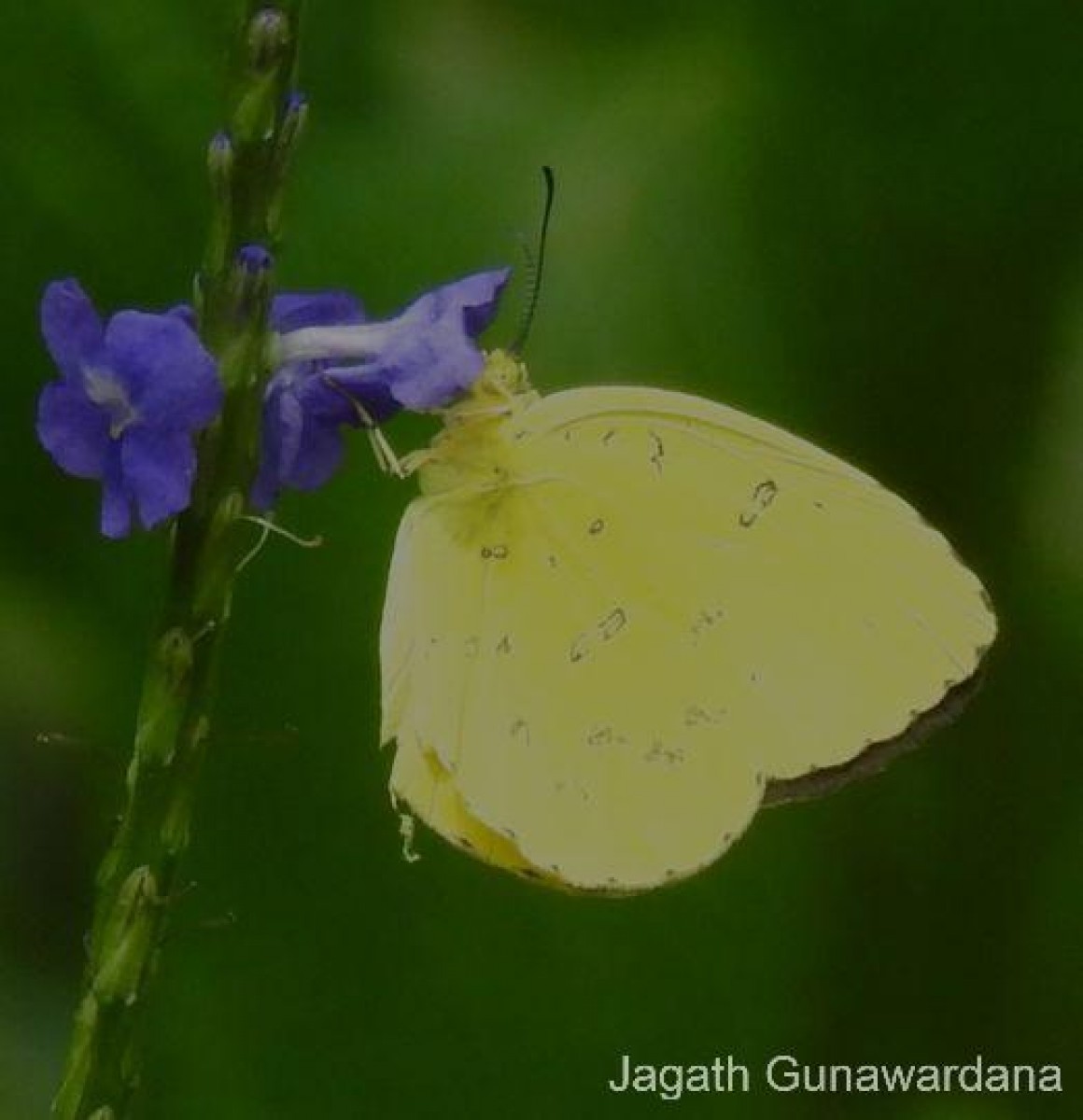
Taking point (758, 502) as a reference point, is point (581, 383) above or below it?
above

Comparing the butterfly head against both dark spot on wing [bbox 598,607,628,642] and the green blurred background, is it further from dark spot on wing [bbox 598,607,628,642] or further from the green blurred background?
the green blurred background

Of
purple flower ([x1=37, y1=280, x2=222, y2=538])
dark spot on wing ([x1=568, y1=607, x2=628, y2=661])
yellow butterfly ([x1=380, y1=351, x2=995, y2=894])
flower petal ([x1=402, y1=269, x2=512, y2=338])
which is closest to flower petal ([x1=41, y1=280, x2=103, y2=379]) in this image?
purple flower ([x1=37, y1=280, x2=222, y2=538])

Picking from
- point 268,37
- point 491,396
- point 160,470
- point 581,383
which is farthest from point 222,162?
point 581,383

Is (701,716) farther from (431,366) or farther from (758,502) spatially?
(431,366)

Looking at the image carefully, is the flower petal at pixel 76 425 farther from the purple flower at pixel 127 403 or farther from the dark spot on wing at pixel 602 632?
the dark spot on wing at pixel 602 632

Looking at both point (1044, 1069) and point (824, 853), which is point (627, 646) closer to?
point (824, 853)

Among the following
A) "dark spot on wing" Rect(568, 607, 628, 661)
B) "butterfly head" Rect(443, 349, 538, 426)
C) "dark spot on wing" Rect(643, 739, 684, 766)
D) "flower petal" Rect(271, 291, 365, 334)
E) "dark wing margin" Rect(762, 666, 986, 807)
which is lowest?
"dark wing margin" Rect(762, 666, 986, 807)

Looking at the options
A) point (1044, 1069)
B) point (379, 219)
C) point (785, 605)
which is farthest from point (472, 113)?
point (1044, 1069)
